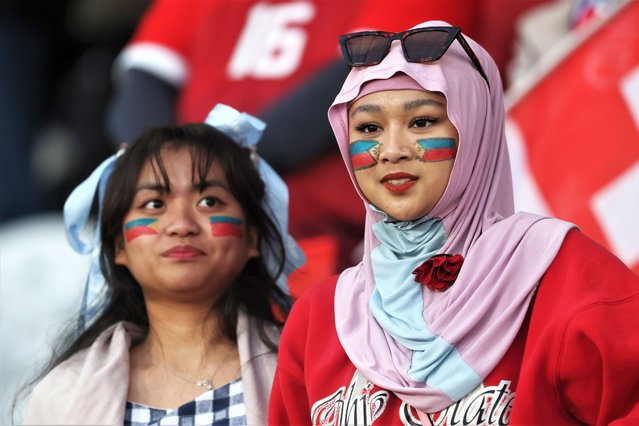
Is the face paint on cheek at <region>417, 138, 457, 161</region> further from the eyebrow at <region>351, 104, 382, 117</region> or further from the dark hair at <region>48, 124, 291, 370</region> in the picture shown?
the dark hair at <region>48, 124, 291, 370</region>

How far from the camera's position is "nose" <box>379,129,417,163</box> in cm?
212

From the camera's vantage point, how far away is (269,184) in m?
2.90

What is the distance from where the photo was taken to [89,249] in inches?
115

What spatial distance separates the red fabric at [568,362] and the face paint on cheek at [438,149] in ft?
0.84

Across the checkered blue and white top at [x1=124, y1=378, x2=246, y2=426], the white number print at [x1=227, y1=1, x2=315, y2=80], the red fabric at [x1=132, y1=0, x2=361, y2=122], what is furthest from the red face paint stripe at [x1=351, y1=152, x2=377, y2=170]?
the white number print at [x1=227, y1=1, x2=315, y2=80]

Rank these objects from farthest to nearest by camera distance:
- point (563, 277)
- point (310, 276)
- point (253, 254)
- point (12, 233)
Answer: point (12, 233) → point (310, 276) → point (253, 254) → point (563, 277)

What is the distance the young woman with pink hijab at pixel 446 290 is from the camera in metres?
1.94

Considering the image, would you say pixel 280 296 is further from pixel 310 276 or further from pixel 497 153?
pixel 497 153

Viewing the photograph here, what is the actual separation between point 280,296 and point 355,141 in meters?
0.76

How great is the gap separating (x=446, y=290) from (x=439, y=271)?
36 millimetres

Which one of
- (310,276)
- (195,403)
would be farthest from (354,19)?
(195,403)

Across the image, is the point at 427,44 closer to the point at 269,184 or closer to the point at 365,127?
the point at 365,127

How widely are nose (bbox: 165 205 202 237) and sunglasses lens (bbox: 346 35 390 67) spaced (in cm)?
63

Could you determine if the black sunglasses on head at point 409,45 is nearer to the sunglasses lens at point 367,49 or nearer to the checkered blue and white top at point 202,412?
the sunglasses lens at point 367,49
